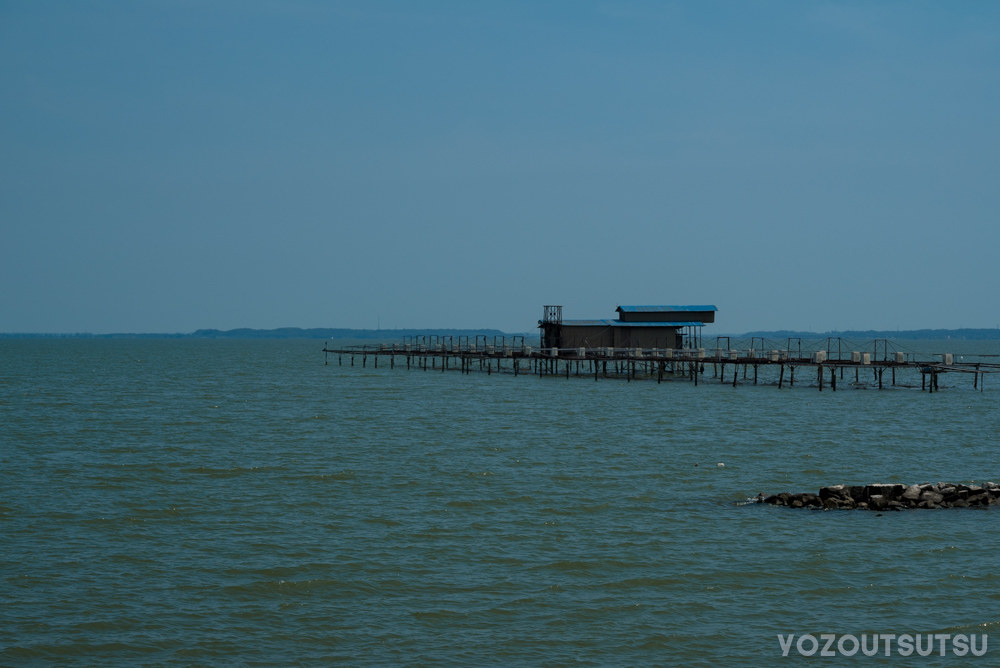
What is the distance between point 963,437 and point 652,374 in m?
43.8

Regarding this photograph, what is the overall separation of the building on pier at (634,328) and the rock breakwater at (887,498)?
2159 inches

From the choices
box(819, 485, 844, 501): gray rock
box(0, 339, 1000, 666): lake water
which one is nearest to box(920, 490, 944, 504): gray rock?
box(0, 339, 1000, 666): lake water

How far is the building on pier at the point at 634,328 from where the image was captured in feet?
261

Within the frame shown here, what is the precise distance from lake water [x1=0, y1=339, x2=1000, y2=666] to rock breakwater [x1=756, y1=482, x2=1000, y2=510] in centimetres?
79

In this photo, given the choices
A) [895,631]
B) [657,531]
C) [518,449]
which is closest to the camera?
[895,631]

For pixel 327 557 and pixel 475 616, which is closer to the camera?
pixel 475 616

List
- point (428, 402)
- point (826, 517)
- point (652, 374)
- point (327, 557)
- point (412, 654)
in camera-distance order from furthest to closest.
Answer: point (652, 374) → point (428, 402) → point (826, 517) → point (327, 557) → point (412, 654)

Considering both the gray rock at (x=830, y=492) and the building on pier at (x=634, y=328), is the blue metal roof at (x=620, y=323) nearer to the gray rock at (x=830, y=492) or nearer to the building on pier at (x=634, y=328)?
the building on pier at (x=634, y=328)

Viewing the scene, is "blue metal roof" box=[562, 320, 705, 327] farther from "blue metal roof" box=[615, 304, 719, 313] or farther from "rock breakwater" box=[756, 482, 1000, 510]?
"rock breakwater" box=[756, 482, 1000, 510]

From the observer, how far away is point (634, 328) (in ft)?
260

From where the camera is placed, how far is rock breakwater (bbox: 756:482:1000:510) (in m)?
23.9

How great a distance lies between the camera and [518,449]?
35.8 m

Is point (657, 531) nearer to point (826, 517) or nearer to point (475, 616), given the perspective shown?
point (826, 517)

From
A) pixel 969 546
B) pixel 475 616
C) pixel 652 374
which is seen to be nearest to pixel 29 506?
pixel 475 616
